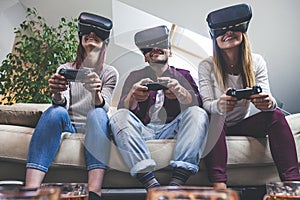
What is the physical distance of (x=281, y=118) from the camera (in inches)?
44.4

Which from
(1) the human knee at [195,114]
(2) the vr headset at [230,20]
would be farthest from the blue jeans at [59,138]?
(2) the vr headset at [230,20]

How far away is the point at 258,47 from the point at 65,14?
122 cm

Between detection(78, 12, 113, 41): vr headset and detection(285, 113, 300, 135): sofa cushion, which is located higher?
detection(78, 12, 113, 41): vr headset

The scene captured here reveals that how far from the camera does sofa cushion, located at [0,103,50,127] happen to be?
1221 millimetres

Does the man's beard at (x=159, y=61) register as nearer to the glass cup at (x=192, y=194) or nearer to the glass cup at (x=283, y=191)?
the glass cup at (x=283, y=191)

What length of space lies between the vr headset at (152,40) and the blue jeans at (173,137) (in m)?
0.27

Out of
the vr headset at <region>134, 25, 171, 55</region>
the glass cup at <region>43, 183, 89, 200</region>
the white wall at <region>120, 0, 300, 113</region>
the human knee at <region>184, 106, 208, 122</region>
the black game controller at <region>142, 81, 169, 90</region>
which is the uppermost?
the white wall at <region>120, 0, 300, 113</region>

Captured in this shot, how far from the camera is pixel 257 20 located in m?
2.11

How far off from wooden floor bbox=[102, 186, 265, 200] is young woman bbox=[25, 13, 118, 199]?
0.26 meters

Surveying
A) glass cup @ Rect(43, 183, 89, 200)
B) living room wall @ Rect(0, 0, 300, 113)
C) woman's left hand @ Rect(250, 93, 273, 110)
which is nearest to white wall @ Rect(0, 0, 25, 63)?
living room wall @ Rect(0, 0, 300, 113)

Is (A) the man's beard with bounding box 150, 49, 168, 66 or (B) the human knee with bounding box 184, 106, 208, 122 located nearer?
(B) the human knee with bounding box 184, 106, 208, 122

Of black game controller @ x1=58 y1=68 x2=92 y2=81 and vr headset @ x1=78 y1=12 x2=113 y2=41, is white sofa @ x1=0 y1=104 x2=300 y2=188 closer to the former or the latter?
black game controller @ x1=58 y1=68 x2=92 y2=81

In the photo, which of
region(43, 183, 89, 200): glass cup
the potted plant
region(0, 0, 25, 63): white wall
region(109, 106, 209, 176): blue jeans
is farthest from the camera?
region(0, 0, 25, 63): white wall

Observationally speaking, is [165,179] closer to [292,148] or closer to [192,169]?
[192,169]
